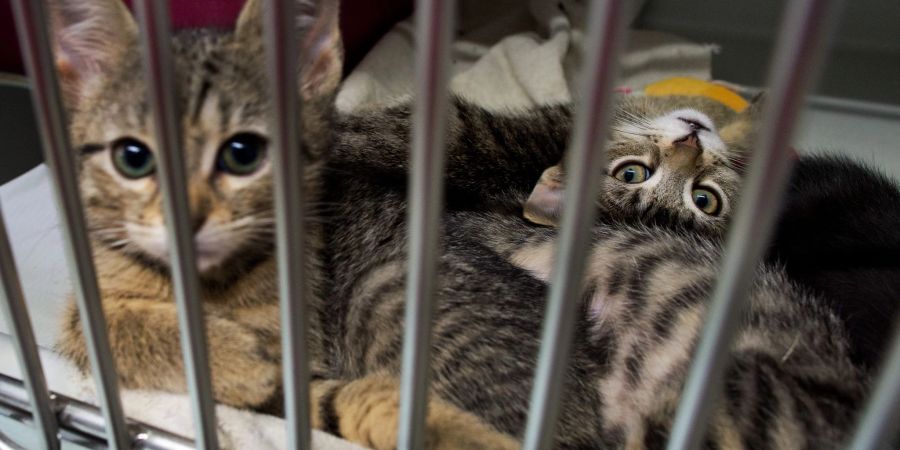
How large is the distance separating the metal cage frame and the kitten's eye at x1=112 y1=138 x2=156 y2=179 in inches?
5.6

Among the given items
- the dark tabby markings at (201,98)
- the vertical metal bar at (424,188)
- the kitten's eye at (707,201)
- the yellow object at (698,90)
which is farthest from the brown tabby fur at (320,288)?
the yellow object at (698,90)

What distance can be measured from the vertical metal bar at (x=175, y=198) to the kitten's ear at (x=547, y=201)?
50 centimetres

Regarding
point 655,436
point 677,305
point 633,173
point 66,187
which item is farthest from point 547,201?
point 66,187

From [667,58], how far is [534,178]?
0.85m

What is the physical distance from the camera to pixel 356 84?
1390mm

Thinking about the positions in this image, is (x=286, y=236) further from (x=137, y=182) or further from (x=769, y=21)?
(x=769, y=21)

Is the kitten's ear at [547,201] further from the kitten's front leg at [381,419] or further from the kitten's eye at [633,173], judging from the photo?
the kitten's front leg at [381,419]

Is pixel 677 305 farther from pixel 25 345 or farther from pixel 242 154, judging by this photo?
pixel 25 345

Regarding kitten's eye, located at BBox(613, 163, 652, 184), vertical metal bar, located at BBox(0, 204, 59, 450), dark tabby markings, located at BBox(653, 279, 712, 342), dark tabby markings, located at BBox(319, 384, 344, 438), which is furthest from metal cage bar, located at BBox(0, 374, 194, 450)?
kitten's eye, located at BBox(613, 163, 652, 184)

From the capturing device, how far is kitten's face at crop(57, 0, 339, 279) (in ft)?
2.04

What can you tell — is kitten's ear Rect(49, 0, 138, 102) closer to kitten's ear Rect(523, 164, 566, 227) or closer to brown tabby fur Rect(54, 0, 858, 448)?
brown tabby fur Rect(54, 0, 858, 448)

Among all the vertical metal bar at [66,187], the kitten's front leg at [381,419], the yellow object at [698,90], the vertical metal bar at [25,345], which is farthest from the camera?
the yellow object at [698,90]

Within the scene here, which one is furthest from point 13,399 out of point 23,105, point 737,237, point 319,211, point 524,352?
point 23,105

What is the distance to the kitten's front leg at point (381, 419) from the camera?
0.64 metres
